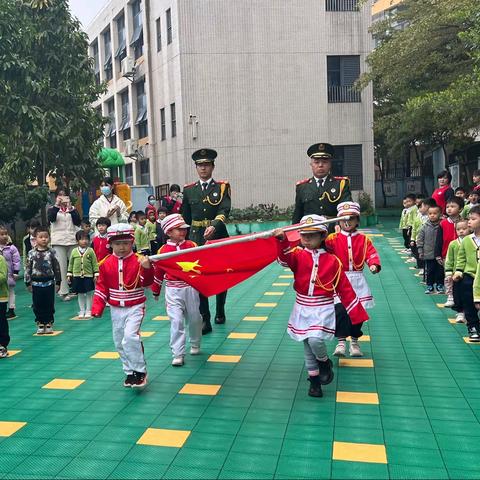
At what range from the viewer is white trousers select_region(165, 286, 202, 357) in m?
5.58

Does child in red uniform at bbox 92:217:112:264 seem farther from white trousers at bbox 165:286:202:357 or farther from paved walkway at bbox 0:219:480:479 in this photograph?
white trousers at bbox 165:286:202:357

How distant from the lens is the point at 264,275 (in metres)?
11.6

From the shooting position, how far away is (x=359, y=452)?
3.67 meters

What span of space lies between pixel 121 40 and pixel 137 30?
12.4 ft

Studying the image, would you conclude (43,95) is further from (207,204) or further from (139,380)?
(139,380)

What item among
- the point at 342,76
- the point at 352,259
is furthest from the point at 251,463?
the point at 342,76

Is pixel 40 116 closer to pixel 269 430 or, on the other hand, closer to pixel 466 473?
pixel 269 430

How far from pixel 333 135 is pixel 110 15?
15.1 m

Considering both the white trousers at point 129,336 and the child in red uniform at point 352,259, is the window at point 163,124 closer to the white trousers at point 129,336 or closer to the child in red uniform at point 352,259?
the child in red uniform at point 352,259

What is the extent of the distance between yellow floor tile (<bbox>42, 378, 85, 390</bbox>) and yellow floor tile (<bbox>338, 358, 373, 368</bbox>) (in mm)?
2480

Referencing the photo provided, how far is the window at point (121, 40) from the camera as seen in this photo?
2895cm

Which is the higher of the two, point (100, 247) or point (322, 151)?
point (322, 151)

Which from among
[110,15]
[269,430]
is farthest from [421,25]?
[110,15]

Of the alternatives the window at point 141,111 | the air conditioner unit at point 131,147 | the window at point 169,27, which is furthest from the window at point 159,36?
the air conditioner unit at point 131,147
